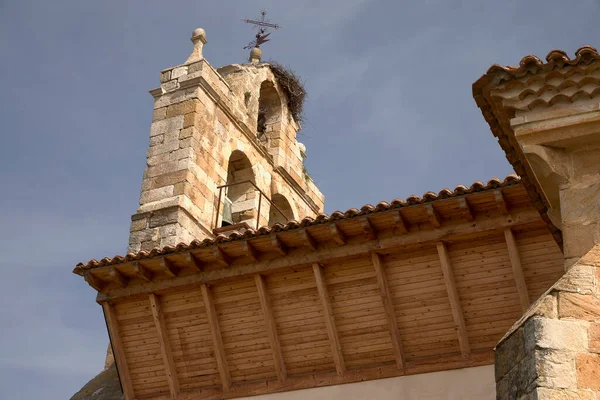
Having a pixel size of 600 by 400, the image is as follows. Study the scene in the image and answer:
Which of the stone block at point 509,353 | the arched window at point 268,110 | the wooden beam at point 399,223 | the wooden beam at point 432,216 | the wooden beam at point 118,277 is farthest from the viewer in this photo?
the arched window at point 268,110

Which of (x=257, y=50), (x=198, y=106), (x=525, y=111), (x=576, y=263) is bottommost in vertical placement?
(x=576, y=263)

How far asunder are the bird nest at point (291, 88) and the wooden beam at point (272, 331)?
29.7ft

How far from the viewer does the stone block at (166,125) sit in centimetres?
1539

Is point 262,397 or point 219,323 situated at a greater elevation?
point 219,323

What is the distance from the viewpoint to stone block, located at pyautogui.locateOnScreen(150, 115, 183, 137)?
15.4 metres

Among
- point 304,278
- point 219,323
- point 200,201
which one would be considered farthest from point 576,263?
Answer: point 200,201

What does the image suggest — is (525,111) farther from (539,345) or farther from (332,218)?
(332,218)

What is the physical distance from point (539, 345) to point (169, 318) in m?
6.69

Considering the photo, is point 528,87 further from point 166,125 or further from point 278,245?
point 166,125

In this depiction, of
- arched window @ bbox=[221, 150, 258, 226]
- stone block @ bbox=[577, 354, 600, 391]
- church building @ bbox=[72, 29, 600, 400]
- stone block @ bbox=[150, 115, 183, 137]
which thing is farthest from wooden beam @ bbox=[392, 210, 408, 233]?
stone block @ bbox=[150, 115, 183, 137]

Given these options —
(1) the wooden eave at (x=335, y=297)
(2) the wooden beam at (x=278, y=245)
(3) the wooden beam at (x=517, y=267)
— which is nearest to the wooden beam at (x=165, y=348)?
(1) the wooden eave at (x=335, y=297)

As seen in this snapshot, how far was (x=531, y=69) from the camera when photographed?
6.49 metres

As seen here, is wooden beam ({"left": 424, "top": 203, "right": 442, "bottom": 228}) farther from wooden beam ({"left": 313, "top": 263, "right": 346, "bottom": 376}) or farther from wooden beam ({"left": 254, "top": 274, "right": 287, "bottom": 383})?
wooden beam ({"left": 254, "top": 274, "right": 287, "bottom": 383})

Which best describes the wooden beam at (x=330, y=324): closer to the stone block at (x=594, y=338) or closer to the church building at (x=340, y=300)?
the church building at (x=340, y=300)
